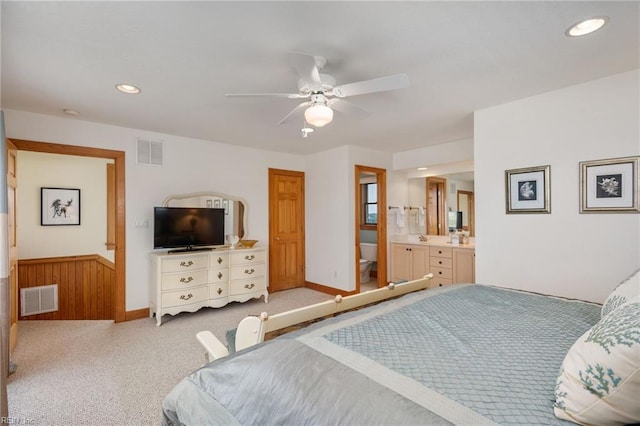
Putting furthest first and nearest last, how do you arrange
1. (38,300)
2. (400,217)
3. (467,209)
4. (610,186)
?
(400,217) → (467,209) → (38,300) → (610,186)

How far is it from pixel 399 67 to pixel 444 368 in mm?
1963

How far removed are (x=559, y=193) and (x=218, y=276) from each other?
12.6 feet

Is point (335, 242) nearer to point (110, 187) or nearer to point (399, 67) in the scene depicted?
point (399, 67)

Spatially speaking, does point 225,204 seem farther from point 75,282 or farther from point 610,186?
point 610,186

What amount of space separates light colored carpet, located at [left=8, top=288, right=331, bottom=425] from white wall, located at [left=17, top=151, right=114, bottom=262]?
4.73 feet

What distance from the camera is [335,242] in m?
4.79

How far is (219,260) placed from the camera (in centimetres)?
397

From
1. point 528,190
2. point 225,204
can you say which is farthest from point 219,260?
point 528,190

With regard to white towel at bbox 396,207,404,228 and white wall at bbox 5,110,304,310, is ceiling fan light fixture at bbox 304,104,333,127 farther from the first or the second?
white towel at bbox 396,207,404,228

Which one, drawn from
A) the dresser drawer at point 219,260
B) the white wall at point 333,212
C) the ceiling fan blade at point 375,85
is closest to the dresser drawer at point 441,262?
the white wall at point 333,212

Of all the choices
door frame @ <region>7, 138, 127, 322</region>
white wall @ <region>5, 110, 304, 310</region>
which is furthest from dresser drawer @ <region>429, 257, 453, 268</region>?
door frame @ <region>7, 138, 127, 322</region>

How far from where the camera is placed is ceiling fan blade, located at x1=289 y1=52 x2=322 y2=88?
5.46ft

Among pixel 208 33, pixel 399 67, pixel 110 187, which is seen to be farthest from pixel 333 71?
pixel 110 187

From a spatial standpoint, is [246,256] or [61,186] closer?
[246,256]
